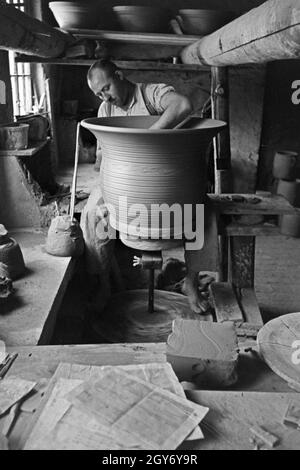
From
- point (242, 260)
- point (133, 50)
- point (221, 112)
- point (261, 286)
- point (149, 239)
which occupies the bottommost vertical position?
point (261, 286)

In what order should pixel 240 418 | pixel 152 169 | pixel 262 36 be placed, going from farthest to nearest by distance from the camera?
pixel 152 169
pixel 262 36
pixel 240 418

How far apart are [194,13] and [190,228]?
99.0 inches

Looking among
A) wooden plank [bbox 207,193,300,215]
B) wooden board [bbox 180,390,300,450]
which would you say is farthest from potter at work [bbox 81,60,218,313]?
wooden board [bbox 180,390,300,450]

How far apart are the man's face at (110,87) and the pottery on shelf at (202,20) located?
1596 mm

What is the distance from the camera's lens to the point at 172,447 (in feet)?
3.65

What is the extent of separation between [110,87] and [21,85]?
9.15 feet

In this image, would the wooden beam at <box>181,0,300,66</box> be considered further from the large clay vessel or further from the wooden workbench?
the wooden workbench

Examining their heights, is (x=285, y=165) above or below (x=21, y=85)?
below

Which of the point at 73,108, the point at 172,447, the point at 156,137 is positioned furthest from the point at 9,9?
the point at 73,108

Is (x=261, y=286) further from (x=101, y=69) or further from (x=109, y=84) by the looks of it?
(x=101, y=69)

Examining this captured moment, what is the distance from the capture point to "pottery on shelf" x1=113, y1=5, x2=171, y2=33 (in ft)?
13.4

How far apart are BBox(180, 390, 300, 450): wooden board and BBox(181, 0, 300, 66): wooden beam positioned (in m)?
1.21

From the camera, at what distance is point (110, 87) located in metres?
2.71

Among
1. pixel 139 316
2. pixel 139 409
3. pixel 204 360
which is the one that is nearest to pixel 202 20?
pixel 139 316
